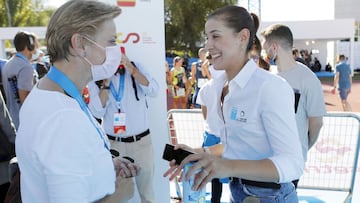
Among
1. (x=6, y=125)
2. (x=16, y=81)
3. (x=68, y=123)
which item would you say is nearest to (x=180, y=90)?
(x=16, y=81)

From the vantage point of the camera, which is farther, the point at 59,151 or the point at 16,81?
the point at 16,81

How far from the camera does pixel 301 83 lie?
3.13 meters

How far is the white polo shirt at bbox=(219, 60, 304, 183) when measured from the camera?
1.52 m

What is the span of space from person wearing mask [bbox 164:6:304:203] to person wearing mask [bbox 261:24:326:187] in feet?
4.65

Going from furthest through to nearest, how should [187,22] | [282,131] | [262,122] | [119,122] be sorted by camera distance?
[187,22] → [119,122] → [262,122] → [282,131]

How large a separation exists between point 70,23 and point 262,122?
33.6 inches

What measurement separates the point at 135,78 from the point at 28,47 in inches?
75.1

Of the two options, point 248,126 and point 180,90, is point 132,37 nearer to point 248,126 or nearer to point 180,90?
point 248,126

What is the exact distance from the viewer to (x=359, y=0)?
5375 cm

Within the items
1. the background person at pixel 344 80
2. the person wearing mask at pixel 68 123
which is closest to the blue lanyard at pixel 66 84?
the person wearing mask at pixel 68 123

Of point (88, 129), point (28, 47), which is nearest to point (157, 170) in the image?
point (28, 47)

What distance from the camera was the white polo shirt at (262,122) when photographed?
152 cm

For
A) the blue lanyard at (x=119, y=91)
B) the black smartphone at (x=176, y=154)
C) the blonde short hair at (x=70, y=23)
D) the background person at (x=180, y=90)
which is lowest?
the background person at (x=180, y=90)

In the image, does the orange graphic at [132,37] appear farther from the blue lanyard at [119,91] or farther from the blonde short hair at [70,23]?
the blonde short hair at [70,23]
